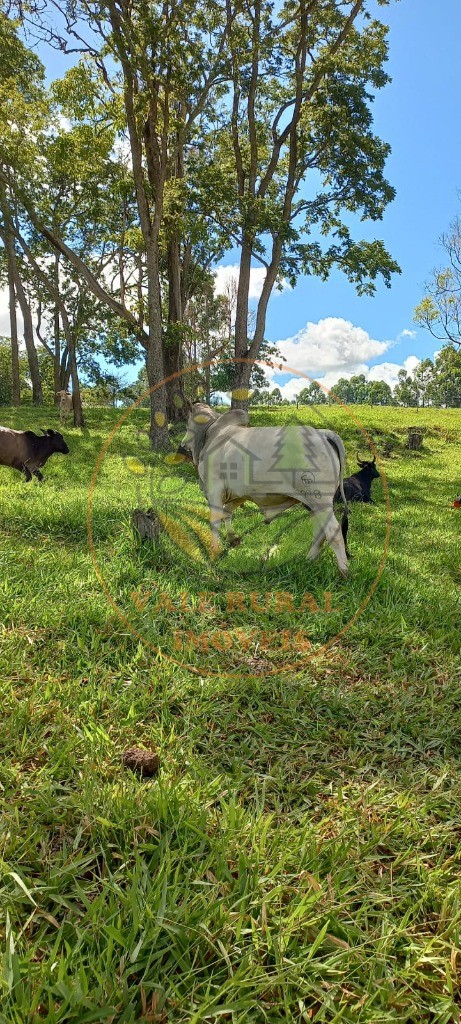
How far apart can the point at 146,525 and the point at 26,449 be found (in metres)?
4.47

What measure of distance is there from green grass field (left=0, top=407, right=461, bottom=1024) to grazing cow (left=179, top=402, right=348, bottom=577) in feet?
1.61

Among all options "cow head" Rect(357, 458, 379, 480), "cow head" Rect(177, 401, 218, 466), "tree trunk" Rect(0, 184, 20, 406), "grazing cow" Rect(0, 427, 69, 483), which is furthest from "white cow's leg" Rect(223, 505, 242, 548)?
"tree trunk" Rect(0, 184, 20, 406)

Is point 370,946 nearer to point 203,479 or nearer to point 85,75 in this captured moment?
point 203,479

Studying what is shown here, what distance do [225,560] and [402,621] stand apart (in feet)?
4.72

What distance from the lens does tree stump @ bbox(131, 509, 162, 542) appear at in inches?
167

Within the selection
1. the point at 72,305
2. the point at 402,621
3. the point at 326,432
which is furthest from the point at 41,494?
the point at 72,305

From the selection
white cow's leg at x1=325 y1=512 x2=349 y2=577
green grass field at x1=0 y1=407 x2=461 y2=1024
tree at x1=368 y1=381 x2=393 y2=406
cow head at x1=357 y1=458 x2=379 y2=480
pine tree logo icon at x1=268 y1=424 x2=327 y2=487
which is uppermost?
tree at x1=368 y1=381 x2=393 y2=406

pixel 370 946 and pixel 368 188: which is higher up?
pixel 368 188

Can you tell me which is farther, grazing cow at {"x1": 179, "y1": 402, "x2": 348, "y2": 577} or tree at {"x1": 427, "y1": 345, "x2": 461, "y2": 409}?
tree at {"x1": 427, "y1": 345, "x2": 461, "y2": 409}

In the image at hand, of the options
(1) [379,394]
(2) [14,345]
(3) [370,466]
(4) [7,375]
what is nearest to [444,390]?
(1) [379,394]

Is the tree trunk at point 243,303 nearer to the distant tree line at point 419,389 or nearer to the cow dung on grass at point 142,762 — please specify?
the cow dung on grass at point 142,762

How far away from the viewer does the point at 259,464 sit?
11.0 ft

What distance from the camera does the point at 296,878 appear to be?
164cm

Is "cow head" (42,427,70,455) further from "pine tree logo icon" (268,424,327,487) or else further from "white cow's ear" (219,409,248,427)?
"pine tree logo icon" (268,424,327,487)
